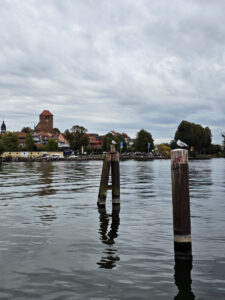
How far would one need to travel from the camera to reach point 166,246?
1122 centimetres

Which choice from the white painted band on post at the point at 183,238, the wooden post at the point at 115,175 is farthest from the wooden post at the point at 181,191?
the wooden post at the point at 115,175

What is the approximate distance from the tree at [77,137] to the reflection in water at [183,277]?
596 ft

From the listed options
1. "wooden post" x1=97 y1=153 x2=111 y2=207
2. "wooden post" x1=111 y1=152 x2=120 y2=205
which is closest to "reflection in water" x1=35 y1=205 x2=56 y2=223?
"wooden post" x1=97 y1=153 x2=111 y2=207

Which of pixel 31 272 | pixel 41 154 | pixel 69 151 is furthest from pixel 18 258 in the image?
pixel 69 151

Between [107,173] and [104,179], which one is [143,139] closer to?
[104,179]

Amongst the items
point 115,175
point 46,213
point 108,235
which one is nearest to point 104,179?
point 115,175

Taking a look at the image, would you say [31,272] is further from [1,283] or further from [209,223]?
[209,223]

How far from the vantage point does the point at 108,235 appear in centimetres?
1276

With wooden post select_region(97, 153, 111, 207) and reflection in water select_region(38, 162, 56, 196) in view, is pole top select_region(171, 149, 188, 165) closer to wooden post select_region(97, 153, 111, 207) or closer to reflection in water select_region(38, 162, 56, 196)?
wooden post select_region(97, 153, 111, 207)

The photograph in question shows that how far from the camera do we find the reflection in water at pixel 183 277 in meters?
7.59

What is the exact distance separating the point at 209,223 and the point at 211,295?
7.53 m

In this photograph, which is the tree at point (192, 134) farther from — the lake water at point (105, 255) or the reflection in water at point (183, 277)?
the reflection in water at point (183, 277)

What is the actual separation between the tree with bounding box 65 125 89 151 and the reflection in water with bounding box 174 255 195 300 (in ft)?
596

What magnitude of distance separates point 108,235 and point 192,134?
154 metres
